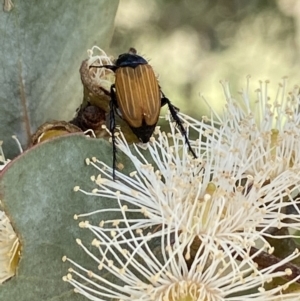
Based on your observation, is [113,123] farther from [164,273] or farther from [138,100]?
[164,273]

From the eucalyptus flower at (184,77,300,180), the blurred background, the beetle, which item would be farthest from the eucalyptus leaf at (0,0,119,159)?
the blurred background

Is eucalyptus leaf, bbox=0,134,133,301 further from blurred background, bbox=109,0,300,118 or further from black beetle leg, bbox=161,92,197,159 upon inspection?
blurred background, bbox=109,0,300,118

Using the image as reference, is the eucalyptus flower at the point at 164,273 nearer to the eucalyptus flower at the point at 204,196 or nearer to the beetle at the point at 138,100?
the eucalyptus flower at the point at 204,196

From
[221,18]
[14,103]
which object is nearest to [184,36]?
[221,18]

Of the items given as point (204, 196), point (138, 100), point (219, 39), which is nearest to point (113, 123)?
point (138, 100)

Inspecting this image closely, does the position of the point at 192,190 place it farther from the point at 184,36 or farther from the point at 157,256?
the point at 184,36

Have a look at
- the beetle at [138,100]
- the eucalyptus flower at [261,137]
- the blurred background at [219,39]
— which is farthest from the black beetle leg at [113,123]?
the blurred background at [219,39]
